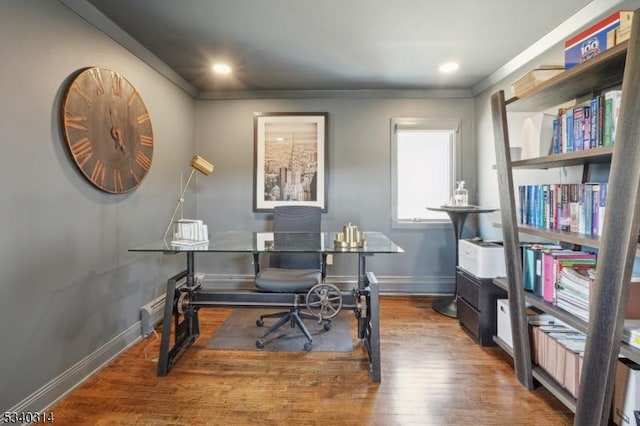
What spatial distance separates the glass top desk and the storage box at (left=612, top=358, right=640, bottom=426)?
1113mm

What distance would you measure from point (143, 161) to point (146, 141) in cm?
17

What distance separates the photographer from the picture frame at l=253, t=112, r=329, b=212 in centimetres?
349

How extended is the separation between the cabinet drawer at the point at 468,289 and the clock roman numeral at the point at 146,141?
2837 mm

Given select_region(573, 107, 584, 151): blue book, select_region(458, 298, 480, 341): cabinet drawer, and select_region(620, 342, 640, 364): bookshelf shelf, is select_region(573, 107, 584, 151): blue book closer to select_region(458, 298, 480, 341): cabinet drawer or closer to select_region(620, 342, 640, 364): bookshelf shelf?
select_region(620, 342, 640, 364): bookshelf shelf

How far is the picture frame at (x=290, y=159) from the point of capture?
3.49 m

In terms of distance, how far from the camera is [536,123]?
1.94 metres

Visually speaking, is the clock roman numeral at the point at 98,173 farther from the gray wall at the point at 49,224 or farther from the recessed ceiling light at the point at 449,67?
the recessed ceiling light at the point at 449,67

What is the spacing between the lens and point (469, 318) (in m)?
2.53

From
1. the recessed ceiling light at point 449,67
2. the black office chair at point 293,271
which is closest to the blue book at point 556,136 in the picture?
the recessed ceiling light at point 449,67

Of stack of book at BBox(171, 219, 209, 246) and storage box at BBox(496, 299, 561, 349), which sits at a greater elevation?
stack of book at BBox(171, 219, 209, 246)

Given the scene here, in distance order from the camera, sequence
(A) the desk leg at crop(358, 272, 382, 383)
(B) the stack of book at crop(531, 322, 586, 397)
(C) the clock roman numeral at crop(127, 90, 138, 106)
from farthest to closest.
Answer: (C) the clock roman numeral at crop(127, 90, 138, 106), (A) the desk leg at crop(358, 272, 382, 383), (B) the stack of book at crop(531, 322, 586, 397)

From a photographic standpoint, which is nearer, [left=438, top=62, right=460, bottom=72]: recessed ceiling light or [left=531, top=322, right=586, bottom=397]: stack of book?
[left=531, top=322, right=586, bottom=397]: stack of book

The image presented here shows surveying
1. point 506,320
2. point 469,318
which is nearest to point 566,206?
point 506,320

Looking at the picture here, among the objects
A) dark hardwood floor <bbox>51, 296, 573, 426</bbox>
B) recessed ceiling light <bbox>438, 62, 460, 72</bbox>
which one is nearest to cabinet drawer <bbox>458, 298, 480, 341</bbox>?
dark hardwood floor <bbox>51, 296, 573, 426</bbox>
